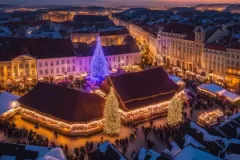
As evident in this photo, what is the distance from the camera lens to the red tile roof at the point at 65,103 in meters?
29.3

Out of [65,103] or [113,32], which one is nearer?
[65,103]

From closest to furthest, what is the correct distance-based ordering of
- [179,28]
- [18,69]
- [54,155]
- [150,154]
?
[54,155] → [150,154] → [18,69] → [179,28]

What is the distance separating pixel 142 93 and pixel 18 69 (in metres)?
20.1

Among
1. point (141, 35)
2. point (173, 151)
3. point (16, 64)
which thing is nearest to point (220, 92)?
point (173, 151)

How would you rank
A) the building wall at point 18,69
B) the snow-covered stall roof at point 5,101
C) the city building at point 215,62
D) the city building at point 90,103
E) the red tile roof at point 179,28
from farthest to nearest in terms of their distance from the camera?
the red tile roof at point 179,28 → the city building at point 215,62 → the building wall at point 18,69 → the snow-covered stall roof at point 5,101 → the city building at point 90,103

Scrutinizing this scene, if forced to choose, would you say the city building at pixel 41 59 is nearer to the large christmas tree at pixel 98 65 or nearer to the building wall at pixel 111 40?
the large christmas tree at pixel 98 65

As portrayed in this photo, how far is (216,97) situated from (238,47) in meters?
10.7

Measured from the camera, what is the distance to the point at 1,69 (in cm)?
4541

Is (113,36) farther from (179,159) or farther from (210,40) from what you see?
(179,159)

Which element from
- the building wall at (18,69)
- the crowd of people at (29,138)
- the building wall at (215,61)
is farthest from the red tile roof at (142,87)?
the building wall at (18,69)

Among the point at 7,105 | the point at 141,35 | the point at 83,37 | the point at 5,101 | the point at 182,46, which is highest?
the point at 5,101

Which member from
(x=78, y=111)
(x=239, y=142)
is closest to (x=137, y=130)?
(x=78, y=111)

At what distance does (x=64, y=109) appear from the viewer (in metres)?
29.9

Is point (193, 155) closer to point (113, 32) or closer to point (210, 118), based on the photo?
point (210, 118)
